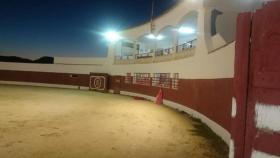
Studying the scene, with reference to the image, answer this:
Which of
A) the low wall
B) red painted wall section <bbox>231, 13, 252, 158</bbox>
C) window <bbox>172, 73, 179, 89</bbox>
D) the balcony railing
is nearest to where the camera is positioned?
red painted wall section <bbox>231, 13, 252, 158</bbox>

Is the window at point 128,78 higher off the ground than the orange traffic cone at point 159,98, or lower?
higher

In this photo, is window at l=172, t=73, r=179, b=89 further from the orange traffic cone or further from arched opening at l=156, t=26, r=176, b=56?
arched opening at l=156, t=26, r=176, b=56

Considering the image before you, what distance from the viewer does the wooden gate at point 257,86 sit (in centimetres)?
186

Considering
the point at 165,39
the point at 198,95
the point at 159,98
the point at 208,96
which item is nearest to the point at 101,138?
the point at 208,96

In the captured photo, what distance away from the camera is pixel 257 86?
196 centimetres

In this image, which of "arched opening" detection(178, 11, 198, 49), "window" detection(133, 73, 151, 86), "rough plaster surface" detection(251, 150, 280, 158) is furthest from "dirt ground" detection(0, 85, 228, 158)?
"window" detection(133, 73, 151, 86)

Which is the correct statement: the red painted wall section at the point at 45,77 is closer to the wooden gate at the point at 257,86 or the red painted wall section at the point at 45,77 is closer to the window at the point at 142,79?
the window at the point at 142,79

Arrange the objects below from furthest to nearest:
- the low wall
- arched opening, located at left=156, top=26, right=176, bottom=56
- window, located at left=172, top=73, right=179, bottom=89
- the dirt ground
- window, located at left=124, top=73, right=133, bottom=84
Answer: window, located at left=124, top=73, right=133, bottom=84, arched opening, located at left=156, top=26, right=176, bottom=56, window, located at left=172, top=73, right=179, bottom=89, the low wall, the dirt ground

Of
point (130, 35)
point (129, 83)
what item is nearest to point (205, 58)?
point (129, 83)

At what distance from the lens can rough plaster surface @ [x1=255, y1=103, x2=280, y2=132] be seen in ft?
6.02

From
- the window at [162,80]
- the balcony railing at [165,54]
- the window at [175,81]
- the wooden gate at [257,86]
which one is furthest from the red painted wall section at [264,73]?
the window at [162,80]

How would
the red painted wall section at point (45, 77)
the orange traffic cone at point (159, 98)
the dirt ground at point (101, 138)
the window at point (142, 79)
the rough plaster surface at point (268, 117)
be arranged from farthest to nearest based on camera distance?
the red painted wall section at point (45, 77) < the window at point (142, 79) < the orange traffic cone at point (159, 98) < the dirt ground at point (101, 138) < the rough plaster surface at point (268, 117)

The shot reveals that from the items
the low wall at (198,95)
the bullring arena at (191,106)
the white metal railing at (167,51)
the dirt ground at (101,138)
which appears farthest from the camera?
the white metal railing at (167,51)

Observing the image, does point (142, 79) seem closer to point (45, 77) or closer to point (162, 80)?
point (162, 80)
